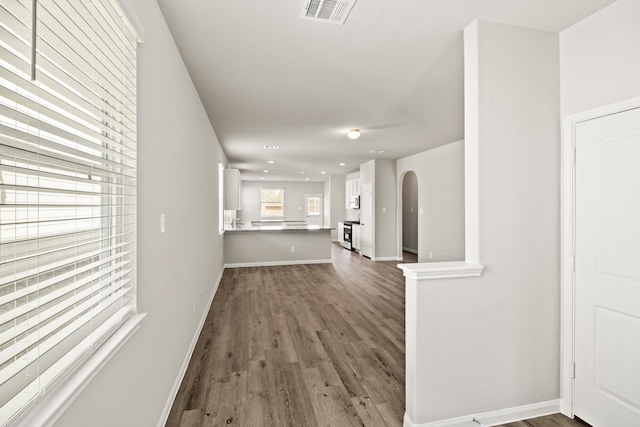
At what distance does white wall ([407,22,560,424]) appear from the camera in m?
1.99

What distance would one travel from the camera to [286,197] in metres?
12.9

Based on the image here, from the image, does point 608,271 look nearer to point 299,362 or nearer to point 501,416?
point 501,416

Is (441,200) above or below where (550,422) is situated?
above

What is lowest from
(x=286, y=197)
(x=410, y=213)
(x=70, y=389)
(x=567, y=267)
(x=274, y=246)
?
(x=274, y=246)

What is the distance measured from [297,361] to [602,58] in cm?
308

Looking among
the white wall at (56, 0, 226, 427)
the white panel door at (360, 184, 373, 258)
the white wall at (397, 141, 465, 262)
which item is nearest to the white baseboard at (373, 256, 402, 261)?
the white panel door at (360, 184, 373, 258)

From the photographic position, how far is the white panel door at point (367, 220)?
8.06 m

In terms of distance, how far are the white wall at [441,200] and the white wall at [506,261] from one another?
3.79 metres

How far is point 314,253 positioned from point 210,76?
5.28m

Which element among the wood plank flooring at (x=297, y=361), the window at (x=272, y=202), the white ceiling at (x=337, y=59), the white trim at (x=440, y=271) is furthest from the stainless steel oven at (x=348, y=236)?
the white trim at (x=440, y=271)

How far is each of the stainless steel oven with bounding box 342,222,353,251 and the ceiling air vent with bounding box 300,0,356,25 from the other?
8005 millimetres

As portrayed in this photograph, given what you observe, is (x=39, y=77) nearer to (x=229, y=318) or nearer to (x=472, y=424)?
(x=472, y=424)

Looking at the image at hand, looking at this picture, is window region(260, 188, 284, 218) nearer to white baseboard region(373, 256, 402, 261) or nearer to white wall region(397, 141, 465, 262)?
white baseboard region(373, 256, 402, 261)

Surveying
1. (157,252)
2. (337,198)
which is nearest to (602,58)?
(157,252)
